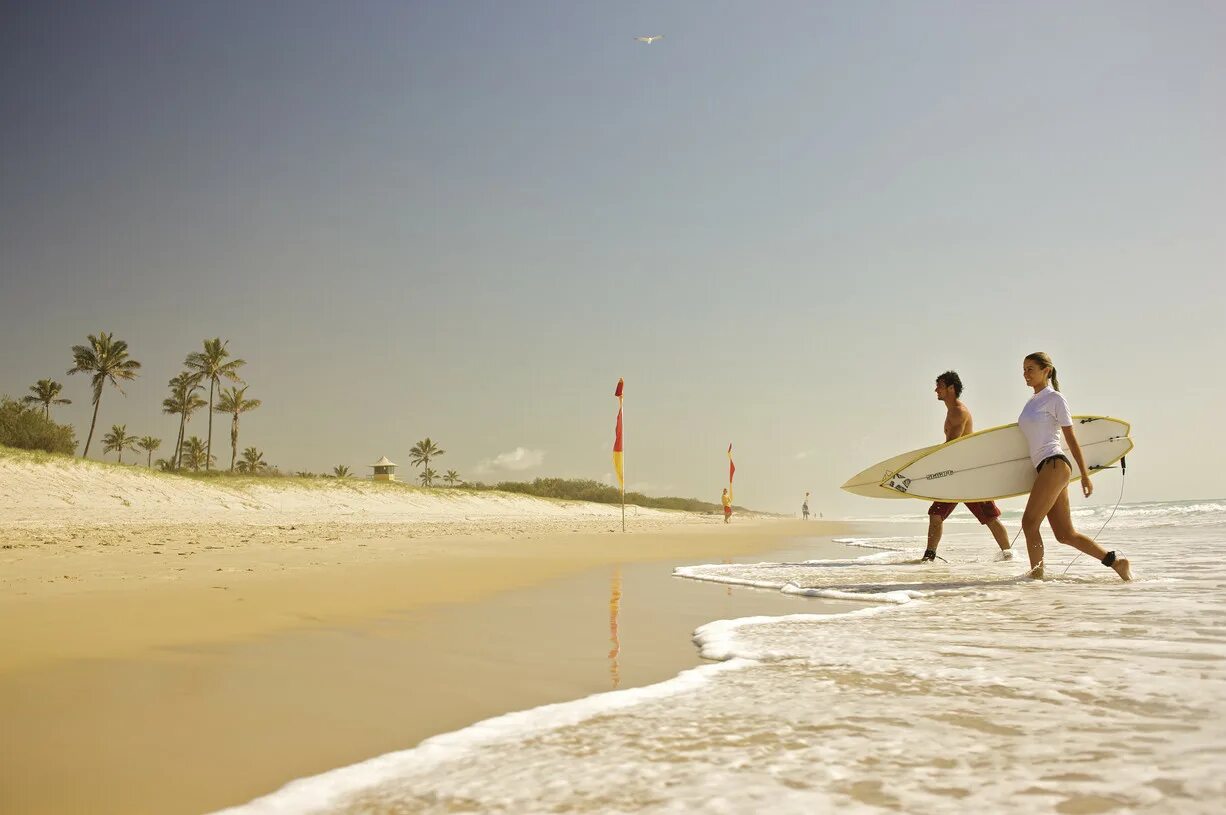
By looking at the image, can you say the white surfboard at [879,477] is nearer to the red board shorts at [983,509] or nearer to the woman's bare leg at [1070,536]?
the red board shorts at [983,509]

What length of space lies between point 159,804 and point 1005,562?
8613 millimetres

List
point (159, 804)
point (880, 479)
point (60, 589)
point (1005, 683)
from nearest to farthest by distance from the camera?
point (159, 804), point (1005, 683), point (60, 589), point (880, 479)

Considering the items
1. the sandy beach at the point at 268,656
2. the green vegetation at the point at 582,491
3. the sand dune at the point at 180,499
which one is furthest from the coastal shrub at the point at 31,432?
the sandy beach at the point at 268,656

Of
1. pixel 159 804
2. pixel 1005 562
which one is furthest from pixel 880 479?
pixel 159 804

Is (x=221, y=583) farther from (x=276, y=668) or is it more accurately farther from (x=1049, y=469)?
(x=1049, y=469)

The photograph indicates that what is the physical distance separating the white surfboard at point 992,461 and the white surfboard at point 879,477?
235 mm

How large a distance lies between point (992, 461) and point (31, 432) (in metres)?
37.3

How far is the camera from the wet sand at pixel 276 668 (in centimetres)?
187

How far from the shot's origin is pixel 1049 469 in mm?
5879

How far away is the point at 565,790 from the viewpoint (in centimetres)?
165

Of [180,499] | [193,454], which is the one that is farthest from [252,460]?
[180,499]

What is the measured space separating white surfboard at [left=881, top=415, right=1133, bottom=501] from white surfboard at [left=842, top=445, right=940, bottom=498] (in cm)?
24

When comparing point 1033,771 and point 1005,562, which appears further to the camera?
point 1005,562

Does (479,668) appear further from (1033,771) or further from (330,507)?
(330,507)
